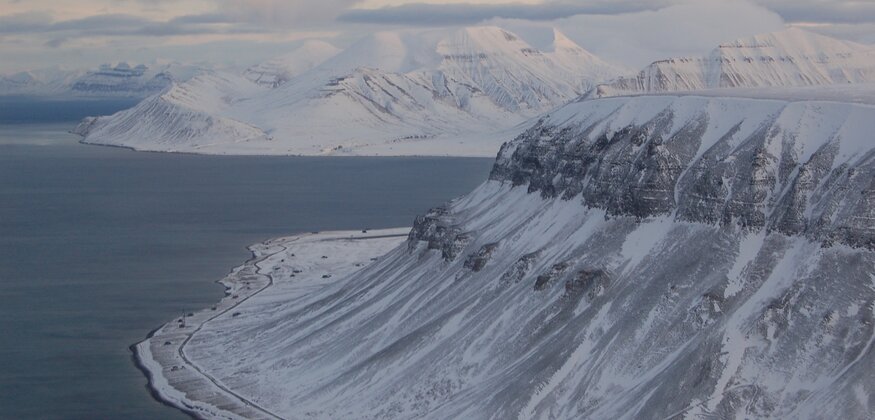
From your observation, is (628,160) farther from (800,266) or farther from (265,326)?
(265,326)

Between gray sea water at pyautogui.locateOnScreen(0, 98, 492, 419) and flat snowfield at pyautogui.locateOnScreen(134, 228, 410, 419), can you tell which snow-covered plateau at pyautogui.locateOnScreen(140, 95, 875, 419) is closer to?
flat snowfield at pyautogui.locateOnScreen(134, 228, 410, 419)

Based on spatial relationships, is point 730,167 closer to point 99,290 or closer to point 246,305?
point 246,305

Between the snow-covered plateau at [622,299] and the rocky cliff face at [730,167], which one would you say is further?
the rocky cliff face at [730,167]

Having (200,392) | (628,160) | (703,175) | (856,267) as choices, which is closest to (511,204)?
(628,160)

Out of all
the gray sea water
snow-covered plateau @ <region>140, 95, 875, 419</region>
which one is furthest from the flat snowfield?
the gray sea water

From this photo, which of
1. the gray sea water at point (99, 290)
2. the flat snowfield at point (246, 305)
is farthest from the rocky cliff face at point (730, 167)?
the gray sea water at point (99, 290)

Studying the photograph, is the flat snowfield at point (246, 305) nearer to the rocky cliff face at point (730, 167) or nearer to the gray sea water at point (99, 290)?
the gray sea water at point (99, 290)

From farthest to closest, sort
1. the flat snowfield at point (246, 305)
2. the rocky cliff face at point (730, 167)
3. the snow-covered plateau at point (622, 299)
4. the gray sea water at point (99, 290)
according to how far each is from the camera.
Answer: the gray sea water at point (99, 290), the flat snowfield at point (246, 305), the rocky cliff face at point (730, 167), the snow-covered plateau at point (622, 299)
